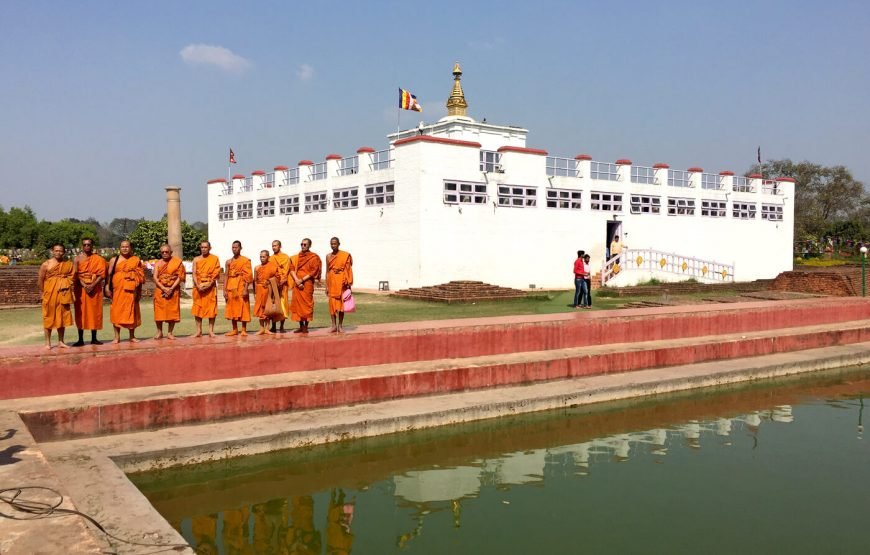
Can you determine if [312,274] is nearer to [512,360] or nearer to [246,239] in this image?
[512,360]

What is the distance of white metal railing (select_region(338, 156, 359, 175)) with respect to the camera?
22.4 m

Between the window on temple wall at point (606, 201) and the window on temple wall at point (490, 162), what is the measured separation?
3.83 meters

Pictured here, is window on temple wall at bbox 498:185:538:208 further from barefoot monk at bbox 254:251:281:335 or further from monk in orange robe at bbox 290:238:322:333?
barefoot monk at bbox 254:251:281:335

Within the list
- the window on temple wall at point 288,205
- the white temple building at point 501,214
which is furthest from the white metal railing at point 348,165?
the window on temple wall at point 288,205

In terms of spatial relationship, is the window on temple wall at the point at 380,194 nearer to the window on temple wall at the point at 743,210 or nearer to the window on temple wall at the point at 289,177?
the window on temple wall at the point at 289,177

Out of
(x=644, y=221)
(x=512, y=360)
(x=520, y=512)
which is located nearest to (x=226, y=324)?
(x=512, y=360)

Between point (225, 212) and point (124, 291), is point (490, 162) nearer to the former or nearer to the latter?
point (225, 212)

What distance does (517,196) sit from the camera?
2147cm

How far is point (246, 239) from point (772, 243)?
20492 mm

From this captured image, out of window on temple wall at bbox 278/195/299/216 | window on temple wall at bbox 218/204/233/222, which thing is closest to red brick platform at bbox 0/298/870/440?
window on temple wall at bbox 278/195/299/216

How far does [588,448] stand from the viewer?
25.7 feet

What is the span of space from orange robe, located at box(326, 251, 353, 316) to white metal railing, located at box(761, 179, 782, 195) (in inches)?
942

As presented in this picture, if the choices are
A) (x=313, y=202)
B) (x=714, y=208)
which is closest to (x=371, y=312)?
(x=313, y=202)

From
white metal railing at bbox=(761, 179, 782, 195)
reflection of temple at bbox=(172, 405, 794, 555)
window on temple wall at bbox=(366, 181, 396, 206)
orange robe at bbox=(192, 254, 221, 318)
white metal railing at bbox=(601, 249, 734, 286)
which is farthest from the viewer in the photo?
white metal railing at bbox=(761, 179, 782, 195)
